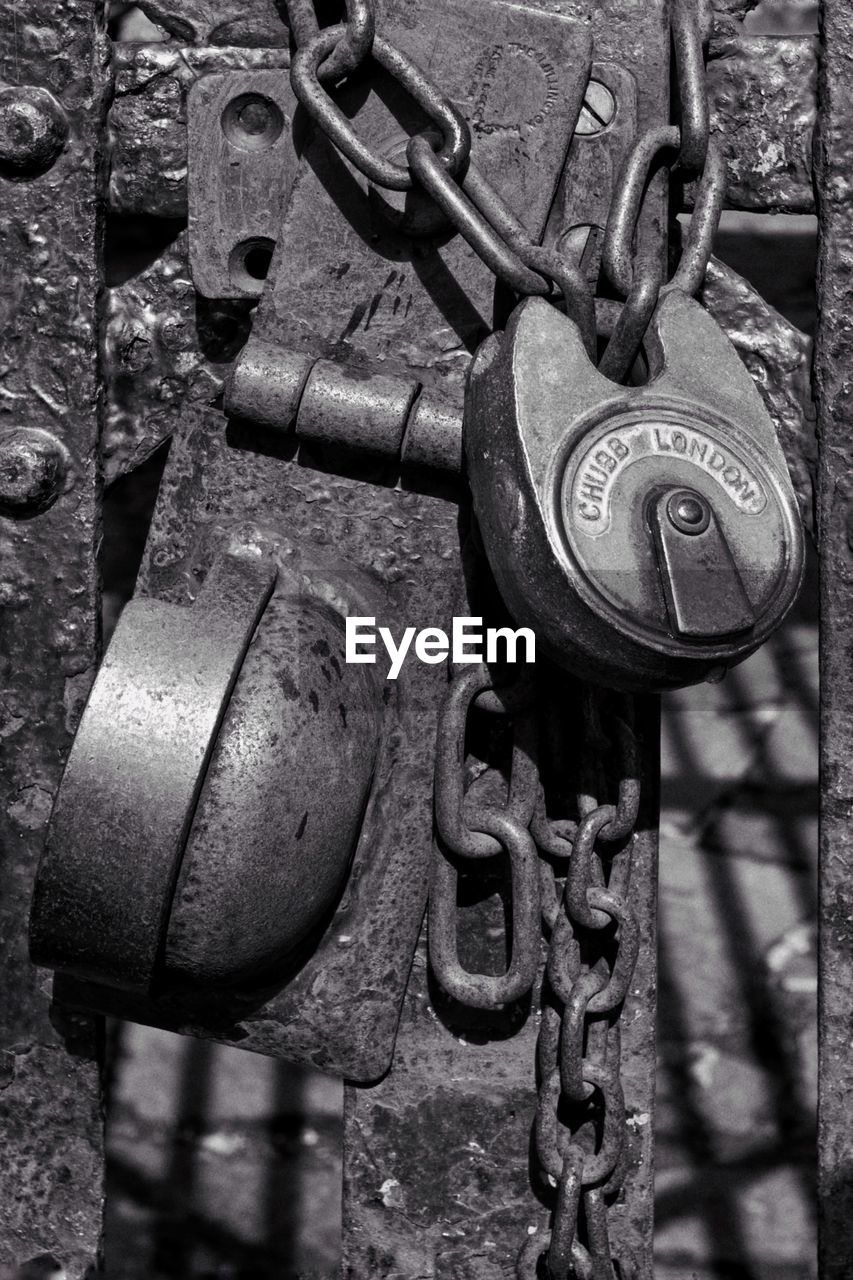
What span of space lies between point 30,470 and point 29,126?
0.75 ft

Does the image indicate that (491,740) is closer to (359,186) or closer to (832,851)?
(832,851)

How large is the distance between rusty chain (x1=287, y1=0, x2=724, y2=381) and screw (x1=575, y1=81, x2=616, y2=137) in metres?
0.05

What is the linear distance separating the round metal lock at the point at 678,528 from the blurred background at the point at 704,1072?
1543mm

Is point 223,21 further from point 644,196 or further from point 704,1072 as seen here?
point 704,1072

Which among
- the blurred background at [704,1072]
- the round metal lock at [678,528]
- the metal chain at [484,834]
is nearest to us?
the round metal lock at [678,528]

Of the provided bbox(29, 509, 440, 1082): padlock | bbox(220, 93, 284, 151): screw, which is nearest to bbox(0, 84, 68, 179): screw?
bbox(220, 93, 284, 151): screw

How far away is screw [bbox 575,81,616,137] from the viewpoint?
3.24ft

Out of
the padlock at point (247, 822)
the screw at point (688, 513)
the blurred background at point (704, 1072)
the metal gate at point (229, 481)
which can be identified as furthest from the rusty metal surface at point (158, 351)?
the blurred background at point (704, 1072)

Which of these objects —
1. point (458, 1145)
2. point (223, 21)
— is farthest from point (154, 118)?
point (458, 1145)

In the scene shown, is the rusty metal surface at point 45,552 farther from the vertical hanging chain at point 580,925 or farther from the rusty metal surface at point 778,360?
the rusty metal surface at point 778,360

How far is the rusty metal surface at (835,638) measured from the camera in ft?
3.31

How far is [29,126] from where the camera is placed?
1025 mm

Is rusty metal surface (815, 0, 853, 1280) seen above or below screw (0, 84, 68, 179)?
below

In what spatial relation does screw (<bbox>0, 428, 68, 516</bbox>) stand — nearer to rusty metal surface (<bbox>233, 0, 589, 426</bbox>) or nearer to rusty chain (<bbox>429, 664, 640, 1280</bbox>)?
rusty metal surface (<bbox>233, 0, 589, 426</bbox>)
